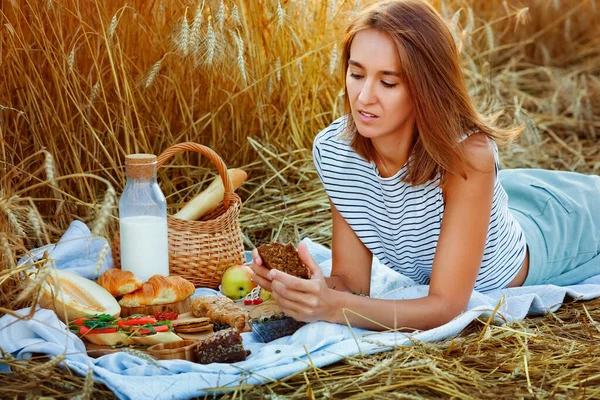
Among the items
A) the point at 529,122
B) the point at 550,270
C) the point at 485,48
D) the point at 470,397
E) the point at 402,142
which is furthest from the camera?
Result: the point at 485,48

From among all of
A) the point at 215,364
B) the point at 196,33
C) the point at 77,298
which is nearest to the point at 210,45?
the point at 196,33

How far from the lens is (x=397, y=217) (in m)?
2.89

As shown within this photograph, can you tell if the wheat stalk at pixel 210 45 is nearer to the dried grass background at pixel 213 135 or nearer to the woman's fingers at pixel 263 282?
the dried grass background at pixel 213 135

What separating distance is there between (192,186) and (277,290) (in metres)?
1.32

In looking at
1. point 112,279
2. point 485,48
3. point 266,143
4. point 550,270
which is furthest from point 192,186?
point 485,48

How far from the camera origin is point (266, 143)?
402 centimetres

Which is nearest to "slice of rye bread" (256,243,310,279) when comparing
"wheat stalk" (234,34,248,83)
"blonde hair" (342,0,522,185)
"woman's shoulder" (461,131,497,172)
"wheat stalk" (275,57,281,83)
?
"blonde hair" (342,0,522,185)

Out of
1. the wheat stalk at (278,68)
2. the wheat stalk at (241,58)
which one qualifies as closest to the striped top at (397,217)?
the wheat stalk at (241,58)

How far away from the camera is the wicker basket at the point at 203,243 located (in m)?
3.10

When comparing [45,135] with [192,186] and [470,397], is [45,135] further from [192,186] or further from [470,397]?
[470,397]

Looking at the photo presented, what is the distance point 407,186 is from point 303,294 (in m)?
0.59

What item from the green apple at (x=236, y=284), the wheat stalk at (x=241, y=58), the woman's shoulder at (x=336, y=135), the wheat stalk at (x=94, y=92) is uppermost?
the wheat stalk at (x=241, y=58)

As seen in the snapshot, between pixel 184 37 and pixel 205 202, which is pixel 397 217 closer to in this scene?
pixel 205 202

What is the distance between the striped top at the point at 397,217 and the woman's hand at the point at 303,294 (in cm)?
50
